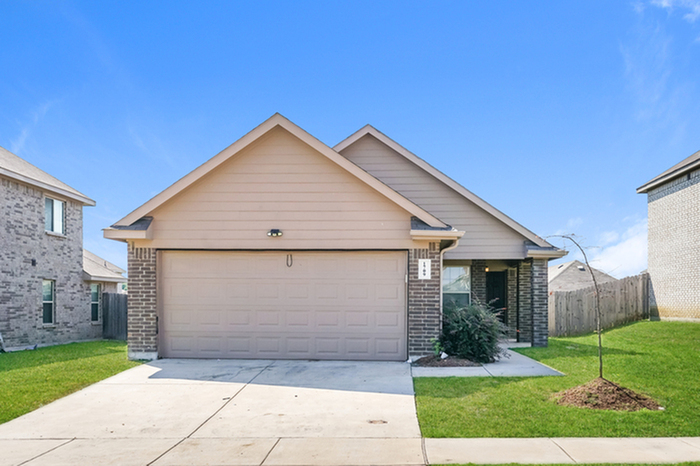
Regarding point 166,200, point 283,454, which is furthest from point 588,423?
point 166,200

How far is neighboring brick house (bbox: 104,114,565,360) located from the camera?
36.2 ft

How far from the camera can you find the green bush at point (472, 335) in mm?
10820

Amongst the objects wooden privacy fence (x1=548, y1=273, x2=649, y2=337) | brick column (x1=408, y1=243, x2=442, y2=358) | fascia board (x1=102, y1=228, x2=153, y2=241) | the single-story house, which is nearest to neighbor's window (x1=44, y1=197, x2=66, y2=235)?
fascia board (x1=102, y1=228, x2=153, y2=241)

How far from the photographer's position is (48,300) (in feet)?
59.5

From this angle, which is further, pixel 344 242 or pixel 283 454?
pixel 344 242

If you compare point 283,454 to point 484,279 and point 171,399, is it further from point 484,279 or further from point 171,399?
point 484,279

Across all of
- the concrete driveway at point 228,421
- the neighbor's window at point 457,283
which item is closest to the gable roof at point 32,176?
the concrete driveway at point 228,421

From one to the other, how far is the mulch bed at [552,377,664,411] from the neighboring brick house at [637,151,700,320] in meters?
15.2

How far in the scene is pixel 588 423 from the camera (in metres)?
6.52

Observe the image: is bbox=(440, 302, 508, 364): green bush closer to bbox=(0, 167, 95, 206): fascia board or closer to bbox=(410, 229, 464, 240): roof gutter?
bbox=(410, 229, 464, 240): roof gutter

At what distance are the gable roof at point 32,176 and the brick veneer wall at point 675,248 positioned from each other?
2351 centimetres

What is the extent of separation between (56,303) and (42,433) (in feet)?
43.9

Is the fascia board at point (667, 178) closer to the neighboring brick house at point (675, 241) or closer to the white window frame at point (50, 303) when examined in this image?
the neighboring brick house at point (675, 241)

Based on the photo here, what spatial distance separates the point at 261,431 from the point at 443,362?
4.95 meters
